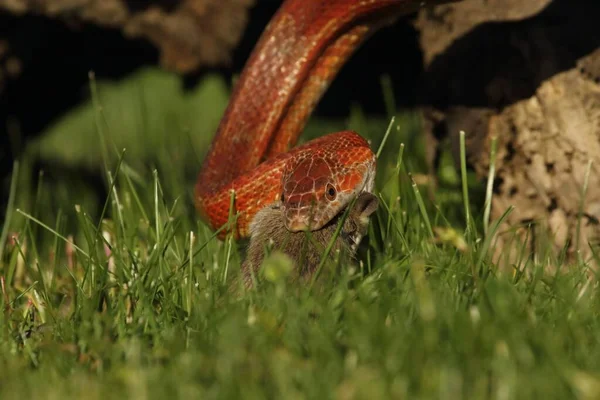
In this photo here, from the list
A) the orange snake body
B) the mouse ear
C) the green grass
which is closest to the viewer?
the green grass

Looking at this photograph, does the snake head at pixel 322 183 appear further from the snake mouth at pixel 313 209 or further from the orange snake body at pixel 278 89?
the orange snake body at pixel 278 89

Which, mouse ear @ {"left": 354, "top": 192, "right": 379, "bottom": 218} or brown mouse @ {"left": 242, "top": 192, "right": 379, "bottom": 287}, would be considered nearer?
brown mouse @ {"left": 242, "top": 192, "right": 379, "bottom": 287}

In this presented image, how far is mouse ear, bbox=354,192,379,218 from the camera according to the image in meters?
3.49

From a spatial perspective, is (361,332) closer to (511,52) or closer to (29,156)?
(511,52)

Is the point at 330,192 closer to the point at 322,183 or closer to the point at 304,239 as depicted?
the point at 322,183

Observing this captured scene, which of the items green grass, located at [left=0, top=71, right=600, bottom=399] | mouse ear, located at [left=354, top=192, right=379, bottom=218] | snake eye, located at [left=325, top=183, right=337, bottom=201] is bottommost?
green grass, located at [left=0, top=71, right=600, bottom=399]

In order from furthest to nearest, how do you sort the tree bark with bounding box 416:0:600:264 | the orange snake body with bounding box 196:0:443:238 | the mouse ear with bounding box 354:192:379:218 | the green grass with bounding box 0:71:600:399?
1. the tree bark with bounding box 416:0:600:264
2. the orange snake body with bounding box 196:0:443:238
3. the mouse ear with bounding box 354:192:379:218
4. the green grass with bounding box 0:71:600:399

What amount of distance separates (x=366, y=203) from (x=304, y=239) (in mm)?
286

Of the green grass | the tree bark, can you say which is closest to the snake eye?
the green grass

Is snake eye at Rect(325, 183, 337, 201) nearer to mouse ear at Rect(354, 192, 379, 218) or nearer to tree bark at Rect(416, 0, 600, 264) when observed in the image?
mouse ear at Rect(354, 192, 379, 218)

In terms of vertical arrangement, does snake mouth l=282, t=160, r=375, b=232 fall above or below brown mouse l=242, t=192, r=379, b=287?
above

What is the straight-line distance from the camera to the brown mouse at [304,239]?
332cm

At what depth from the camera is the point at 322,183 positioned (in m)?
3.40

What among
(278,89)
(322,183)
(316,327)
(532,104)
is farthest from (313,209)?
(532,104)
